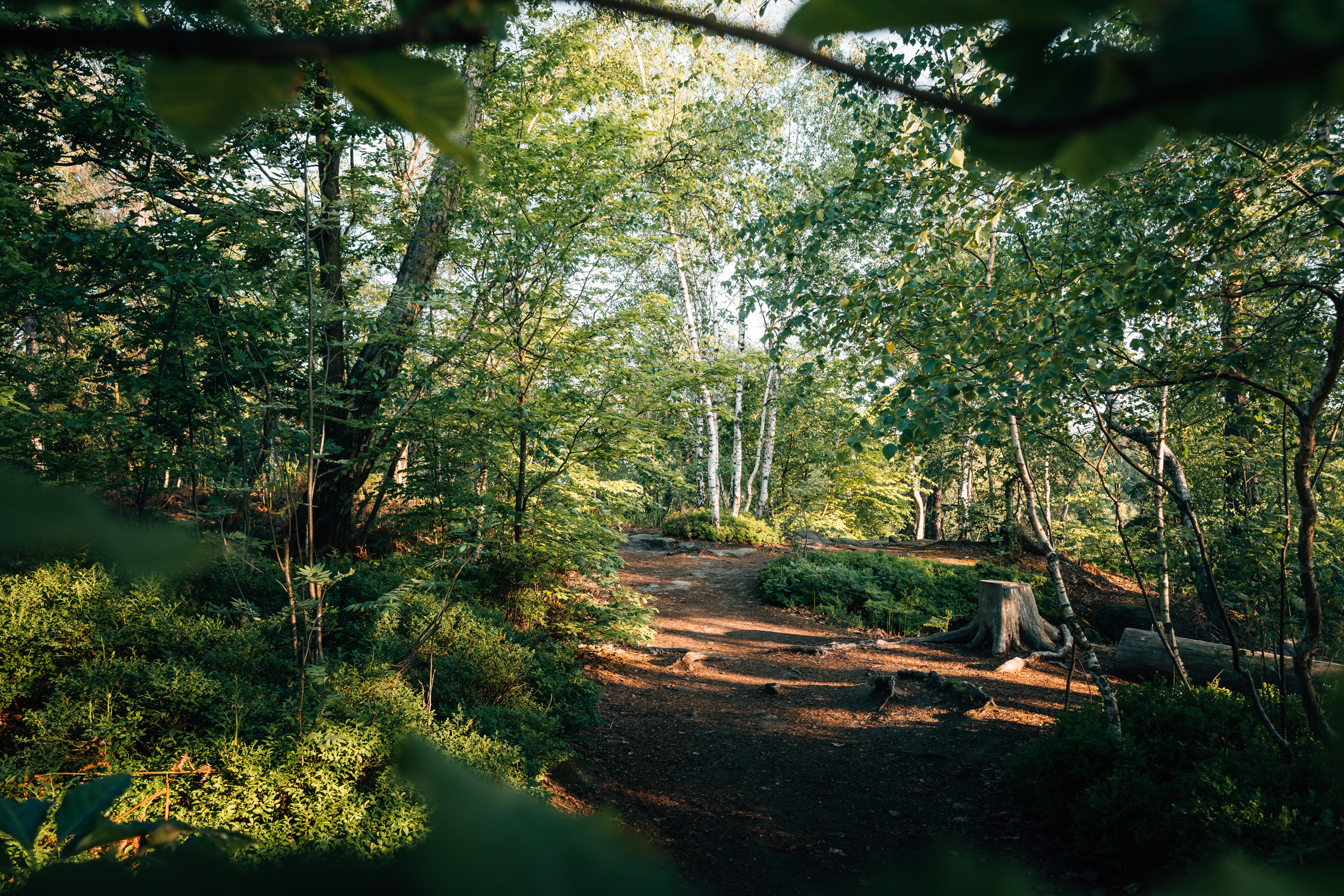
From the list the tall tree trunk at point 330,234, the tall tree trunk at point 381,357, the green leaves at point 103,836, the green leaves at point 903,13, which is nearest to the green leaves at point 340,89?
the green leaves at point 903,13

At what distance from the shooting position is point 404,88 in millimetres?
344

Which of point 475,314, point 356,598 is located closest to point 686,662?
point 356,598

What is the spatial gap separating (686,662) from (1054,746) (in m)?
4.42

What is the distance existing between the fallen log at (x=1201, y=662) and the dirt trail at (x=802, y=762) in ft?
2.06

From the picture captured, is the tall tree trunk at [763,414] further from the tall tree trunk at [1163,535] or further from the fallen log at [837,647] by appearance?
the tall tree trunk at [1163,535]

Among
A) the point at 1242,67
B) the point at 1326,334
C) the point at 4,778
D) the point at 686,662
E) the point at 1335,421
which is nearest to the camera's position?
the point at 1242,67

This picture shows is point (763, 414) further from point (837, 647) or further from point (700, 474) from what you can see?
point (837, 647)

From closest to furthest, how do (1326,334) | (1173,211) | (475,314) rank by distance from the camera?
(1326,334), (1173,211), (475,314)

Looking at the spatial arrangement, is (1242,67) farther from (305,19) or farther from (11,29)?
(305,19)

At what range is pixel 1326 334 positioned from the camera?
3633 mm

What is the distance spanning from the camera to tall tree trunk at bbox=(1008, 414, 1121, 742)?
13.8 ft

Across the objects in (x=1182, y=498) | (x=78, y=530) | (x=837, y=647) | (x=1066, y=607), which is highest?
(x=1182, y=498)

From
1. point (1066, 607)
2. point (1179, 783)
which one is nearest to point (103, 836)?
point (1179, 783)

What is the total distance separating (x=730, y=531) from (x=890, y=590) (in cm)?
576
